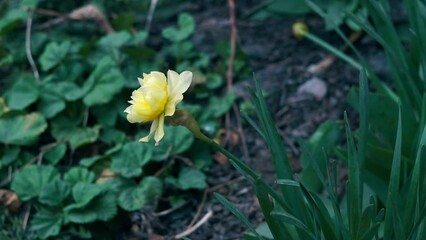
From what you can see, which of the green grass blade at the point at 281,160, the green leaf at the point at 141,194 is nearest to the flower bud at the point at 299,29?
the green leaf at the point at 141,194

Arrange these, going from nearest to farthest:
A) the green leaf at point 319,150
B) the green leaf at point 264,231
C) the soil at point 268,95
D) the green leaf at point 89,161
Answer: the green leaf at point 264,231
the green leaf at point 319,150
the soil at point 268,95
the green leaf at point 89,161

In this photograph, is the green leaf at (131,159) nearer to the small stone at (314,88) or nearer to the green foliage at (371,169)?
the green foliage at (371,169)

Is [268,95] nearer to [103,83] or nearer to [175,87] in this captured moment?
[103,83]

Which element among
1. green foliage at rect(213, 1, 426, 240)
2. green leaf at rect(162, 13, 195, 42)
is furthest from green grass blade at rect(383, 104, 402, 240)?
green leaf at rect(162, 13, 195, 42)

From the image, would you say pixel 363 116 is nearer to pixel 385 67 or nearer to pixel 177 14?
pixel 385 67

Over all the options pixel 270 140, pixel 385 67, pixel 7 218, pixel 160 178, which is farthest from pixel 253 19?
pixel 270 140

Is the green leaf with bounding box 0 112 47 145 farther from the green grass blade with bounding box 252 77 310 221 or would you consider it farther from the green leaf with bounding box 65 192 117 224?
the green grass blade with bounding box 252 77 310 221
